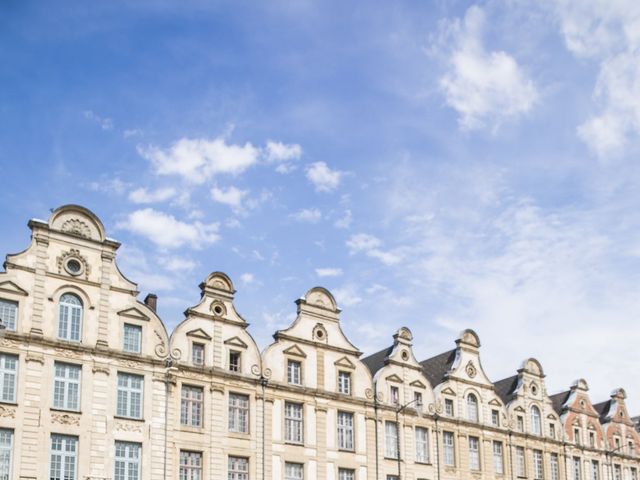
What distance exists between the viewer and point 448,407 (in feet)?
156

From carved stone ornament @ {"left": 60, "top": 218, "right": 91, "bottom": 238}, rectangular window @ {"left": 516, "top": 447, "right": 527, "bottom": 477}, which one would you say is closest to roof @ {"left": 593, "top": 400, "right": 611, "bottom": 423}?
rectangular window @ {"left": 516, "top": 447, "right": 527, "bottom": 477}

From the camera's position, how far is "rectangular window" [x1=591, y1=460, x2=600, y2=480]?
2144 inches

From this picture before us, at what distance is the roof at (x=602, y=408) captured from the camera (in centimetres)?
5841

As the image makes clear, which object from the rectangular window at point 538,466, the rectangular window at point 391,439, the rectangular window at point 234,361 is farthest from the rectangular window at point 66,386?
the rectangular window at point 538,466

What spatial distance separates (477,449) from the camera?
47.8 meters

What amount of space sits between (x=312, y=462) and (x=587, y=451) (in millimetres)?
21745

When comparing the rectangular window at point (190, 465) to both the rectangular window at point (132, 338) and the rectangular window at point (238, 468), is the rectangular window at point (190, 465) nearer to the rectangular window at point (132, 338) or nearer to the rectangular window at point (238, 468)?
the rectangular window at point (238, 468)

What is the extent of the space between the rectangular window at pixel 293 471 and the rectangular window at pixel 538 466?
54.1 ft

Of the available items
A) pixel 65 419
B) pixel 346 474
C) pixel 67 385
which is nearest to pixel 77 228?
pixel 67 385

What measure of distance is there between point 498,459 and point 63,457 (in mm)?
24487

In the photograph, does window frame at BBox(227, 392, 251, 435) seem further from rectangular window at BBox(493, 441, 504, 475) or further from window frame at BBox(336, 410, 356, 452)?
rectangular window at BBox(493, 441, 504, 475)

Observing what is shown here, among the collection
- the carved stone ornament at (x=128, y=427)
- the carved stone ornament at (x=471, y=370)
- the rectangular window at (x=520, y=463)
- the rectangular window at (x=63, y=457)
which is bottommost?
the rectangular window at (x=63, y=457)

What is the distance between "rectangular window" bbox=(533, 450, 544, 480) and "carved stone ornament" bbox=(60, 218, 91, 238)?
28.2 metres

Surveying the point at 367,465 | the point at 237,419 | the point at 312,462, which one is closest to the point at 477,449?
the point at 367,465
